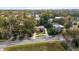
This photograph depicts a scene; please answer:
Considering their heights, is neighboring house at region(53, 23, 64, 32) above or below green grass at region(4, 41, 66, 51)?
above

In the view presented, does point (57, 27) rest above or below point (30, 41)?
above

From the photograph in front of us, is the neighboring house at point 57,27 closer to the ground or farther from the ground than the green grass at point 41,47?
farther from the ground

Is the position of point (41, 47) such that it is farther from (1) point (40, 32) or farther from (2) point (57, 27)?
(2) point (57, 27)

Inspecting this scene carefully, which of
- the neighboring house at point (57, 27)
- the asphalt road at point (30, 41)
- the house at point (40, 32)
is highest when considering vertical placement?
the neighboring house at point (57, 27)

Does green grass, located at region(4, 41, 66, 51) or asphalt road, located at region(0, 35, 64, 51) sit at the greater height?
asphalt road, located at region(0, 35, 64, 51)

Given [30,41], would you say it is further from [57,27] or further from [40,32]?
[57,27]

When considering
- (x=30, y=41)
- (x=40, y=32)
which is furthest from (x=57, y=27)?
(x=30, y=41)

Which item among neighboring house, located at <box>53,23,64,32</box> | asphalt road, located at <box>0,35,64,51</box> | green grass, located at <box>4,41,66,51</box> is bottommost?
green grass, located at <box>4,41,66,51</box>
